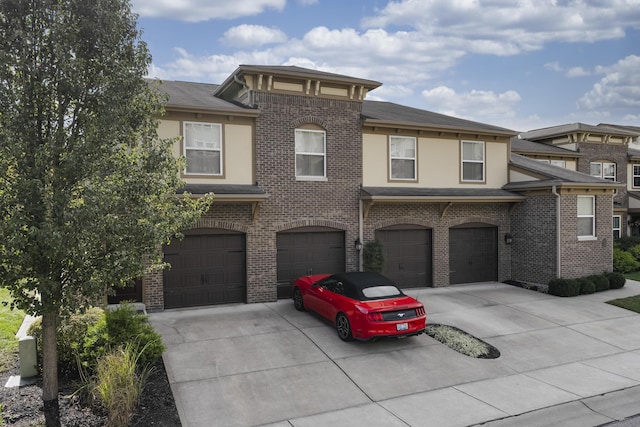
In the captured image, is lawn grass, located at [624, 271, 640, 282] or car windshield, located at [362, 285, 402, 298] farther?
lawn grass, located at [624, 271, 640, 282]

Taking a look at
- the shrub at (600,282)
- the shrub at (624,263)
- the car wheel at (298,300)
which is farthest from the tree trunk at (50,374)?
the shrub at (624,263)

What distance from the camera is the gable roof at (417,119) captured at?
16003 mm

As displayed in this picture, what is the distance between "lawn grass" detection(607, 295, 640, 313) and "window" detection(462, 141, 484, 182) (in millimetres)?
6272

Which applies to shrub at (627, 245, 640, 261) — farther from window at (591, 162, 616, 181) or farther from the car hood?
the car hood

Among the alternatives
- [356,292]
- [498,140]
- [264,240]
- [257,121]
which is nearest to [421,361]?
[356,292]

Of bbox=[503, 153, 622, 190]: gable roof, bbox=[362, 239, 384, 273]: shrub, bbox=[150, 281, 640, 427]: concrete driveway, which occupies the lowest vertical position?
bbox=[150, 281, 640, 427]: concrete driveway

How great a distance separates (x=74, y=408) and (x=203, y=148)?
8.14 m

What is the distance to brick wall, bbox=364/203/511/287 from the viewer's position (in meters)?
16.0

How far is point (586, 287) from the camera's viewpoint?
16.0 m

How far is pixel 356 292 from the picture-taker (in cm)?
1092

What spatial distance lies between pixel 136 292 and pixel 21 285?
696 centimetres

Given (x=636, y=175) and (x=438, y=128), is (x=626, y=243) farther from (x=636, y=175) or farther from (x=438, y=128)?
(x=438, y=128)

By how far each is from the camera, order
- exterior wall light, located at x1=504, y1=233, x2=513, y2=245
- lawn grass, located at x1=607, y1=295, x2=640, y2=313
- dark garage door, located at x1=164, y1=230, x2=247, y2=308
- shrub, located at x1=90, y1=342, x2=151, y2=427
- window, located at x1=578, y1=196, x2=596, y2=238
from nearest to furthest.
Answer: shrub, located at x1=90, y1=342, x2=151, y2=427 < dark garage door, located at x1=164, y1=230, x2=247, y2=308 < lawn grass, located at x1=607, y1=295, x2=640, y2=313 < window, located at x1=578, y1=196, x2=596, y2=238 < exterior wall light, located at x1=504, y1=233, x2=513, y2=245

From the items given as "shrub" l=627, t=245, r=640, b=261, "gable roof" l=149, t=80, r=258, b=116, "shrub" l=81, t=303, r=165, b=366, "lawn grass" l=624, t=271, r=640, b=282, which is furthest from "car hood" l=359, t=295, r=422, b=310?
"shrub" l=627, t=245, r=640, b=261
